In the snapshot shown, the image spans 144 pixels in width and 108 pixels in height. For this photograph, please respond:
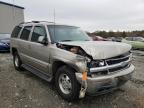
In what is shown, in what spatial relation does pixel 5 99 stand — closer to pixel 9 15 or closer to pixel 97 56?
pixel 97 56

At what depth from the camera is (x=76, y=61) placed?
13.7 feet

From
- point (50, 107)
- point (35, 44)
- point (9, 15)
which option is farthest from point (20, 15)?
point (50, 107)

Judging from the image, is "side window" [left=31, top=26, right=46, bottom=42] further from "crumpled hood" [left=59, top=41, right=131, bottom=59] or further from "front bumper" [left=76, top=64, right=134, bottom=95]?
"front bumper" [left=76, top=64, right=134, bottom=95]

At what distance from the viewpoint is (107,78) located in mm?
4117

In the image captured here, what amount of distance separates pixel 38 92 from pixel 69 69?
1286 millimetres

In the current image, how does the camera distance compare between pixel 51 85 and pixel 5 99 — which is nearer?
pixel 5 99

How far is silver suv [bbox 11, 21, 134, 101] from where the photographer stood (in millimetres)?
4086

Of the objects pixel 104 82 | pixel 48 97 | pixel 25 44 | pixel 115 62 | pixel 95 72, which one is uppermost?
pixel 25 44

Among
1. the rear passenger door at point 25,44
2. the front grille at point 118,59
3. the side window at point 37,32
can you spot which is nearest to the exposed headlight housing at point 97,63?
the front grille at point 118,59

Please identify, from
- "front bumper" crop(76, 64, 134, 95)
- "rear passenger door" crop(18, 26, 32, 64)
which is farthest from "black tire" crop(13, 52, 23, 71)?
"front bumper" crop(76, 64, 134, 95)

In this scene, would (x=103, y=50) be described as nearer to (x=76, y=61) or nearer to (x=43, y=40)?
(x=76, y=61)

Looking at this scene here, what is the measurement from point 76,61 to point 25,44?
3004 mm

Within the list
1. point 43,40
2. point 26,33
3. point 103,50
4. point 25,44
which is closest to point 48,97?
point 43,40

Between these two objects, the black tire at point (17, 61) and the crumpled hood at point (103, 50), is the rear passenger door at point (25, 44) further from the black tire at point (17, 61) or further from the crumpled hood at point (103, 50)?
the crumpled hood at point (103, 50)
